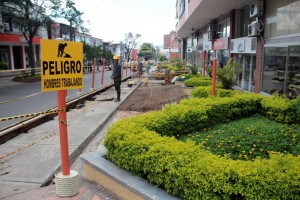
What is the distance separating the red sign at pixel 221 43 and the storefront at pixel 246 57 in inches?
50.3

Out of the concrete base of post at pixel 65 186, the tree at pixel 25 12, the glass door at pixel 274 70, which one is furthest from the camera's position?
the tree at pixel 25 12

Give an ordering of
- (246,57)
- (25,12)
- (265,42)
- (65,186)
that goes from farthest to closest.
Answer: (25,12), (246,57), (265,42), (65,186)

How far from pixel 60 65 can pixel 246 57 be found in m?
13.3

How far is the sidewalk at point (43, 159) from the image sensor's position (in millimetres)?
4194

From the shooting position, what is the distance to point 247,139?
17.5ft

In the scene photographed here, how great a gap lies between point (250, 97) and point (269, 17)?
560 centimetres

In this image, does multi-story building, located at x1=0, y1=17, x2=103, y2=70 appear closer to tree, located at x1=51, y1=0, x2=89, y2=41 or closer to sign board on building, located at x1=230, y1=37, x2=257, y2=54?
tree, located at x1=51, y1=0, x2=89, y2=41

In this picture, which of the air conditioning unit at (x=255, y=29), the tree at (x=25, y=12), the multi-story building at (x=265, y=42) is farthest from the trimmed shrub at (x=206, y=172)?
the tree at (x=25, y=12)

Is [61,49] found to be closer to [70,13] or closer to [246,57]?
[246,57]

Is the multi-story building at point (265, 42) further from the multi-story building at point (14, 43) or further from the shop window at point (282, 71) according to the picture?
the multi-story building at point (14, 43)

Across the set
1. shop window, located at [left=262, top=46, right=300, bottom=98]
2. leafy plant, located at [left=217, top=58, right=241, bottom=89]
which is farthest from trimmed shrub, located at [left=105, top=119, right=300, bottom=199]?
leafy plant, located at [left=217, top=58, right=241, bottom=89]

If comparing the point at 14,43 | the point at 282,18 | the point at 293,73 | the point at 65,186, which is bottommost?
the point at 65,186

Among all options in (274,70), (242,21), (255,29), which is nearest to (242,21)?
(242,21)

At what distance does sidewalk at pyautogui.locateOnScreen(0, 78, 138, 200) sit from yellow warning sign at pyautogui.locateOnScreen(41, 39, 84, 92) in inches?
59.2
